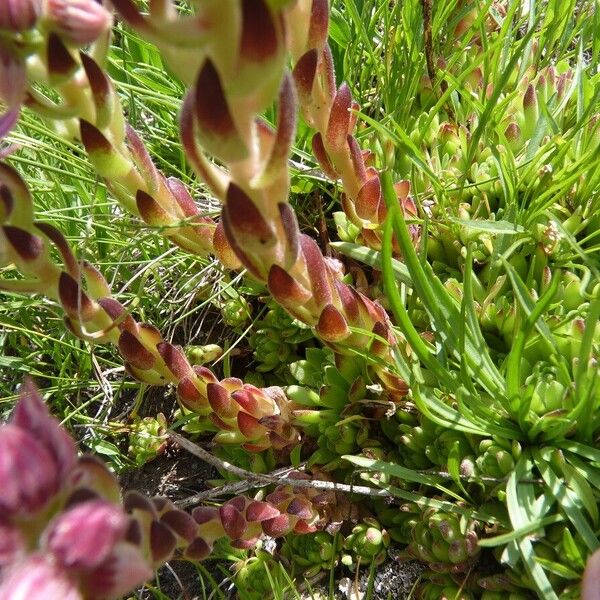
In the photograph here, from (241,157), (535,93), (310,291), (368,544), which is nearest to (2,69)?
(241,157)

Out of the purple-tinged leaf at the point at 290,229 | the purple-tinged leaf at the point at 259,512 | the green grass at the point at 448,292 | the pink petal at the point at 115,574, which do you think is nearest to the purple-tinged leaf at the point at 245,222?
the purple-tinged leaf at the point at 290,229

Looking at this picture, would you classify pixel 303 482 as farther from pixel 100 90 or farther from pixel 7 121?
pixel 7 121

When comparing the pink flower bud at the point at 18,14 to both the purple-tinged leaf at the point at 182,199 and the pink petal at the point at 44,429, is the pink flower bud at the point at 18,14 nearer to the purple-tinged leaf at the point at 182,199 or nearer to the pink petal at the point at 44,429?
the pink petal at the point at 44,429

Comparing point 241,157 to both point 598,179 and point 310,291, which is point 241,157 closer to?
point 310,291

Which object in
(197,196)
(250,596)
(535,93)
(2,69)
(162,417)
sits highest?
(2,69)

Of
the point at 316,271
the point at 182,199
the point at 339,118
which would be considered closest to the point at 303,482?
the point at 316,271

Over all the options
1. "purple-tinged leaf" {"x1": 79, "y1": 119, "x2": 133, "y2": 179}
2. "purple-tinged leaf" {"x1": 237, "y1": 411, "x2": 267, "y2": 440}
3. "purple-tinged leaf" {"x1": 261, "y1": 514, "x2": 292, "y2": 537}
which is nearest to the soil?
"purple-tinged leaf" {"x1": 261, "y1": 514, "x2": 292, "y2": 537}
